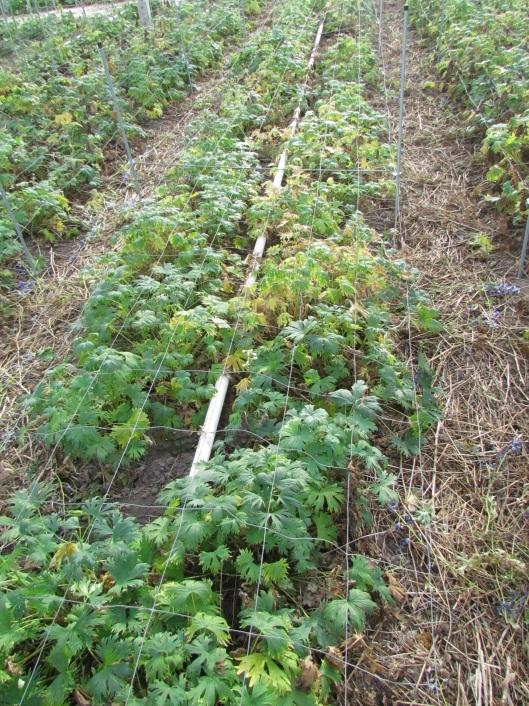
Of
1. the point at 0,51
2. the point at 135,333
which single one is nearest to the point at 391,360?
the point at 135,333

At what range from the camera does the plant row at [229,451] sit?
229 centimetres

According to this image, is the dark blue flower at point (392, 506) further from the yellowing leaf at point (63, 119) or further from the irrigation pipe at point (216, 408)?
the yellowing leaf at point (63, 119)

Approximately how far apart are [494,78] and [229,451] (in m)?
5.79

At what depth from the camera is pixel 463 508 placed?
3.17 meters

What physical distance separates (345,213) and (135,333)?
97.2 inches

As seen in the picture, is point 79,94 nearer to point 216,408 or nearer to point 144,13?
point 144,13

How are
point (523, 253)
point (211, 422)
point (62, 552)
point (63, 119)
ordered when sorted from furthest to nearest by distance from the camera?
point (63, 119) < point (523, 253) < point (211, 422) < point (62, 552)

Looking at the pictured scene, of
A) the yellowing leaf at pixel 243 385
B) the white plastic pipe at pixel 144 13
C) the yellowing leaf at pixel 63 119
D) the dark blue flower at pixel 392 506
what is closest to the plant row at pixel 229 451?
the yellowing leaf at pixel 243 385

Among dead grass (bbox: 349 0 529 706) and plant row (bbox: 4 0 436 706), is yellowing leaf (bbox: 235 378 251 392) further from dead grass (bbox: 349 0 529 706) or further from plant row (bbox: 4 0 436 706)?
dead grass (bbox: 349 0 529 706)

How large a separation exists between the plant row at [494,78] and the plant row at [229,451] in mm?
1189

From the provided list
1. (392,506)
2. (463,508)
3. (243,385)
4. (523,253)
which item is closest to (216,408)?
(243,385)

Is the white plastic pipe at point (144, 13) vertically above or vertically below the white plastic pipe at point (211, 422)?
above

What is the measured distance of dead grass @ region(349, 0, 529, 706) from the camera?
254 centimetres

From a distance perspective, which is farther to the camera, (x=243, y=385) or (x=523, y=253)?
(x=523, y=253)
